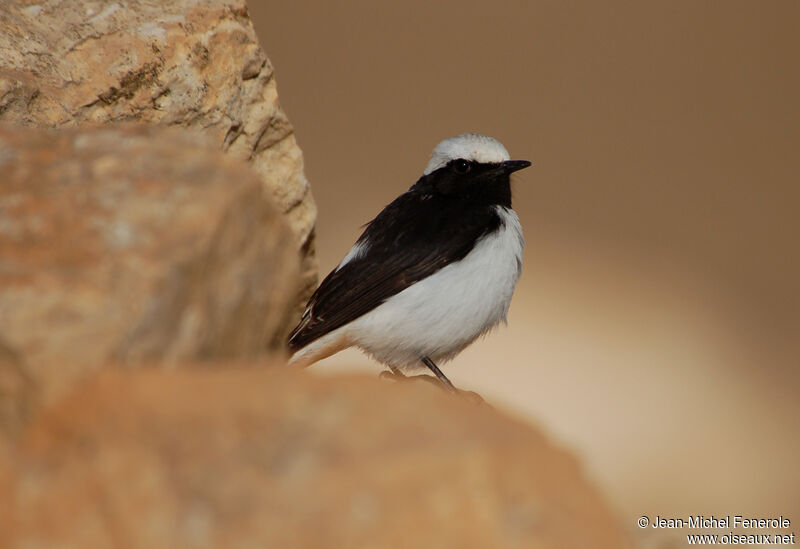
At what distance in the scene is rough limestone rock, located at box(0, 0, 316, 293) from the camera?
2426 millimetres

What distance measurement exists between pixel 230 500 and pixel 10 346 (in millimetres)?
380

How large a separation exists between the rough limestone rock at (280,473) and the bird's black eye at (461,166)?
179cm

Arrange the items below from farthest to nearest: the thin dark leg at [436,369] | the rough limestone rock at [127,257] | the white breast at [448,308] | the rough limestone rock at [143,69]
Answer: the thin dark leg at [436,369]
the white breast at [448,308]
the rough limestone rock at [143,69]
the rough limestone rock at [127,257]

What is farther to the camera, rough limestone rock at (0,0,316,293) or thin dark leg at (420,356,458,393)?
thin dark leg at (420,356,458,393)

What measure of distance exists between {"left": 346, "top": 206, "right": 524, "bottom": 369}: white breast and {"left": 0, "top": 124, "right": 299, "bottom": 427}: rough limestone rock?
1.07 metres

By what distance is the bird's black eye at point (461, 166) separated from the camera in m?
2.95

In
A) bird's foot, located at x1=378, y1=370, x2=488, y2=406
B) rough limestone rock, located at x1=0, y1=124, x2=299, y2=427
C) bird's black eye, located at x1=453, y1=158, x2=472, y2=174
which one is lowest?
bird's foot, located at x1=378, y1=370, x2=488, y2=406

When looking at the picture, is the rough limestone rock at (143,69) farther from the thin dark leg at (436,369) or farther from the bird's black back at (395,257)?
the thin dark leg at (436,369)

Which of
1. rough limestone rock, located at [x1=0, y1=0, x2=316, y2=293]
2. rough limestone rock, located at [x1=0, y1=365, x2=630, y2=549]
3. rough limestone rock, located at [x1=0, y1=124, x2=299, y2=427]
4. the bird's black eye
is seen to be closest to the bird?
the bird's black eye

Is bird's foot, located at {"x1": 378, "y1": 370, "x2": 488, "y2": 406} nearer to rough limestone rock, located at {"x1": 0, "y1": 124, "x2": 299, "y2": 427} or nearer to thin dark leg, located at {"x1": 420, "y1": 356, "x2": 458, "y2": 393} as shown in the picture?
thin dark leg, located at {"x1": 420, "y1": 356, "x2": 458, "y2": 393}

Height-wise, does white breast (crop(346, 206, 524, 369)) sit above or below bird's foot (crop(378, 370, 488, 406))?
above

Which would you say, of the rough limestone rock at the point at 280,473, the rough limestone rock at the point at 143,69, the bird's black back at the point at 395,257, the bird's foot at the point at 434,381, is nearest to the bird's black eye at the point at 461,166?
the bird's black back at the point at 395,257

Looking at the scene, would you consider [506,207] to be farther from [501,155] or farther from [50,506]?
[50,506]

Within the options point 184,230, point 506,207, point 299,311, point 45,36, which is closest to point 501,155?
point 506,207
